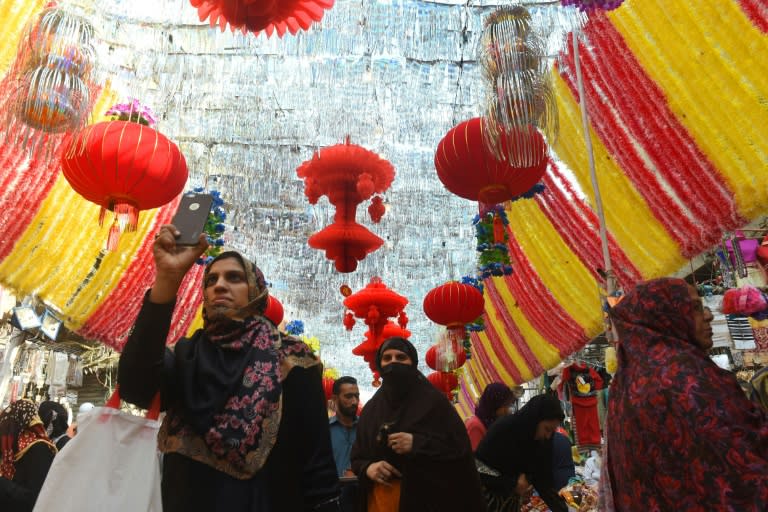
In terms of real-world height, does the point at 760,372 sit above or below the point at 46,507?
above

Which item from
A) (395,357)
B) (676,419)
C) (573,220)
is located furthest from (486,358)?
(676,419)

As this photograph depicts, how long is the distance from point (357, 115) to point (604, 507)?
403cm

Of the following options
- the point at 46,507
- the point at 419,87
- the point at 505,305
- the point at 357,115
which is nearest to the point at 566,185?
the point at 419,87

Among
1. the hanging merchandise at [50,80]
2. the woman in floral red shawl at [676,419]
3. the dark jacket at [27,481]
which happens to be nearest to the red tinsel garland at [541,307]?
the woman in floral red shawl at [676,419]

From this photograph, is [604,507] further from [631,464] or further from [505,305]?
[505,305]

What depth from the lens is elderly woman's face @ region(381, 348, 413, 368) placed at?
2752mm

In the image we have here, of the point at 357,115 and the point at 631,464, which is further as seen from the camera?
the point at 357,115

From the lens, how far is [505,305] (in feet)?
21.6

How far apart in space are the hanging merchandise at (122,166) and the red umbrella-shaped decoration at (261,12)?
3.03 feet

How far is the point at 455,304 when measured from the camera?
5828 mm

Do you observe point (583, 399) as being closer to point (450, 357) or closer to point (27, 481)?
point (450, 357)

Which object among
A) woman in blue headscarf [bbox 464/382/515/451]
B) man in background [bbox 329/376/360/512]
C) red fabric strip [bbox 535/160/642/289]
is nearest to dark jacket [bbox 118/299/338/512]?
woman in blue headscarf [bbox 464/382/515/451]

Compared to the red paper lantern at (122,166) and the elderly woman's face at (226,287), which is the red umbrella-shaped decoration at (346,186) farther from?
the elderly woman's face at (226,287)

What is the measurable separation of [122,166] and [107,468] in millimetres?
2241
